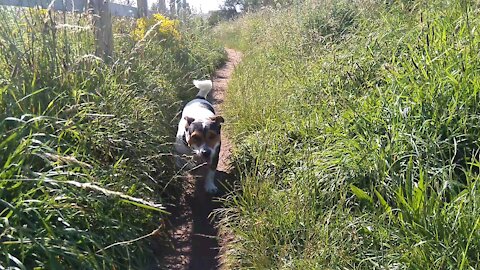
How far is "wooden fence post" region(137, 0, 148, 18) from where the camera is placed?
762 cm

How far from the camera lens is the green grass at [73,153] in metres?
2.09

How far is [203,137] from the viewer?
176 inches

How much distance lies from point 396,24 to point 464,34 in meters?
1.04

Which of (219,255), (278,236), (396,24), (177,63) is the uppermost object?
(396,24)

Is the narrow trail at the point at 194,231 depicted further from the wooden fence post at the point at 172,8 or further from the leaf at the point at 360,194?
the wooden fence post at the point at 172,8

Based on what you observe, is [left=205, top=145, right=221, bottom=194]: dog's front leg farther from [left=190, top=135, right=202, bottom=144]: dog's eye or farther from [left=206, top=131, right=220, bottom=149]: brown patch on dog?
[left=190, top=135, right=202, bottom=144]: dog's eye

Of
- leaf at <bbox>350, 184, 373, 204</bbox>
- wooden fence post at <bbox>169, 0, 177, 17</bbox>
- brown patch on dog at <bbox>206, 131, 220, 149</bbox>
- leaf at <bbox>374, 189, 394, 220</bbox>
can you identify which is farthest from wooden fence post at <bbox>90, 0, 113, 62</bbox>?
wooden fence post at <bbox>169, 0, 177, 17</bbox>

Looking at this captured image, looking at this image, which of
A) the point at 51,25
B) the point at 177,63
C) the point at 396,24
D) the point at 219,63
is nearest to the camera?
the point at 51,25

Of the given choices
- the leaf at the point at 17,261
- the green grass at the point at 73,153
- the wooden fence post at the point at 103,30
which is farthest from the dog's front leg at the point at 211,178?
the leaf at the point at 17,261

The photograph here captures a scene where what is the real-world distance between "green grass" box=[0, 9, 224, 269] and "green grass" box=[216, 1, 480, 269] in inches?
28.9

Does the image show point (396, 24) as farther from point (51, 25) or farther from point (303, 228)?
point (51, 25)

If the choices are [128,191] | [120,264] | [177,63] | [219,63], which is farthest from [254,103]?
[219,63]

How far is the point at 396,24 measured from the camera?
4.45m

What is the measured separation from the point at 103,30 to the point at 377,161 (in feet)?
9.50
